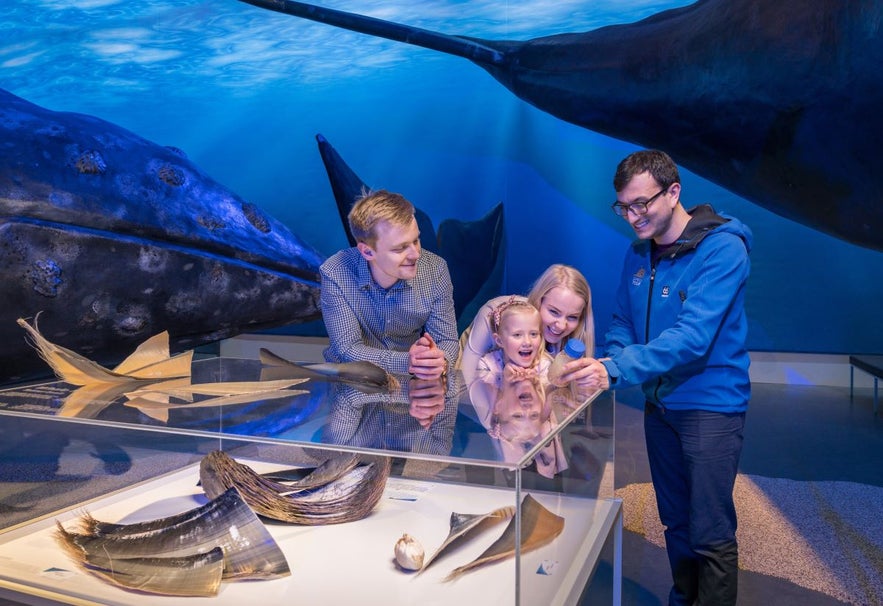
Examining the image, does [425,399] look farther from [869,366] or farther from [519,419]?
[869,366]

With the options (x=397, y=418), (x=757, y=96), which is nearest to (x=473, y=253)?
(x=757, y=96)

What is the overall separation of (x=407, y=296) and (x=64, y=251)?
2.07 meters

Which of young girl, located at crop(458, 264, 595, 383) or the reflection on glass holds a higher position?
the reflection on glass

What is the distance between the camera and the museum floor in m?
2.77

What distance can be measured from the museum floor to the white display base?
18 cm

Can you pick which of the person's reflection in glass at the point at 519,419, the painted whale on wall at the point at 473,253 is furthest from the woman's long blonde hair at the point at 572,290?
the painted whale on wall at the point at 473,253

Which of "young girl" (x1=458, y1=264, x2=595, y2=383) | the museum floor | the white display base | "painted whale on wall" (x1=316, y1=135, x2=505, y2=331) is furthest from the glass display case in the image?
"painted whale on wall" (x1=316, y1=135, x2=505, y2=331)

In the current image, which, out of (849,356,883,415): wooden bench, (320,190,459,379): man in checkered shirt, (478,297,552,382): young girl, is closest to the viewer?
(478,297,552,382): young girl

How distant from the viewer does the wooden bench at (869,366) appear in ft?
17.5

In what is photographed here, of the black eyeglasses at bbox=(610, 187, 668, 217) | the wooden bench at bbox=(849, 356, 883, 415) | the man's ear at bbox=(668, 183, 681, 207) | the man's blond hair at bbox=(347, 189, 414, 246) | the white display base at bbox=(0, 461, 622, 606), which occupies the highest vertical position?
the man's ear at bbox=(668, 183, 681, 207)

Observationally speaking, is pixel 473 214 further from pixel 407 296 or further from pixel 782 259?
pixel 407 296

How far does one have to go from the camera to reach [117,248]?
4.01 metres

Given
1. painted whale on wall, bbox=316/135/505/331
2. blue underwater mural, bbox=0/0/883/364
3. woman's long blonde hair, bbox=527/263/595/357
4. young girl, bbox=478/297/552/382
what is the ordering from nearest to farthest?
young girl, bbox=478/297/552/382 < woman's long blonde hair, bbox=527/263/595/357 < blue underwater mural, bbox=0/0/883/364 < painted whale on wall, bbox=316/135/505/331

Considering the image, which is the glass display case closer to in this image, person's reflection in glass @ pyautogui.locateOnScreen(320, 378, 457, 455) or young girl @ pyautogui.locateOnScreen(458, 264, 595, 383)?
person's reflection in glass @ pyautogui.locateOnScreen(320, 378, 457, 455)
